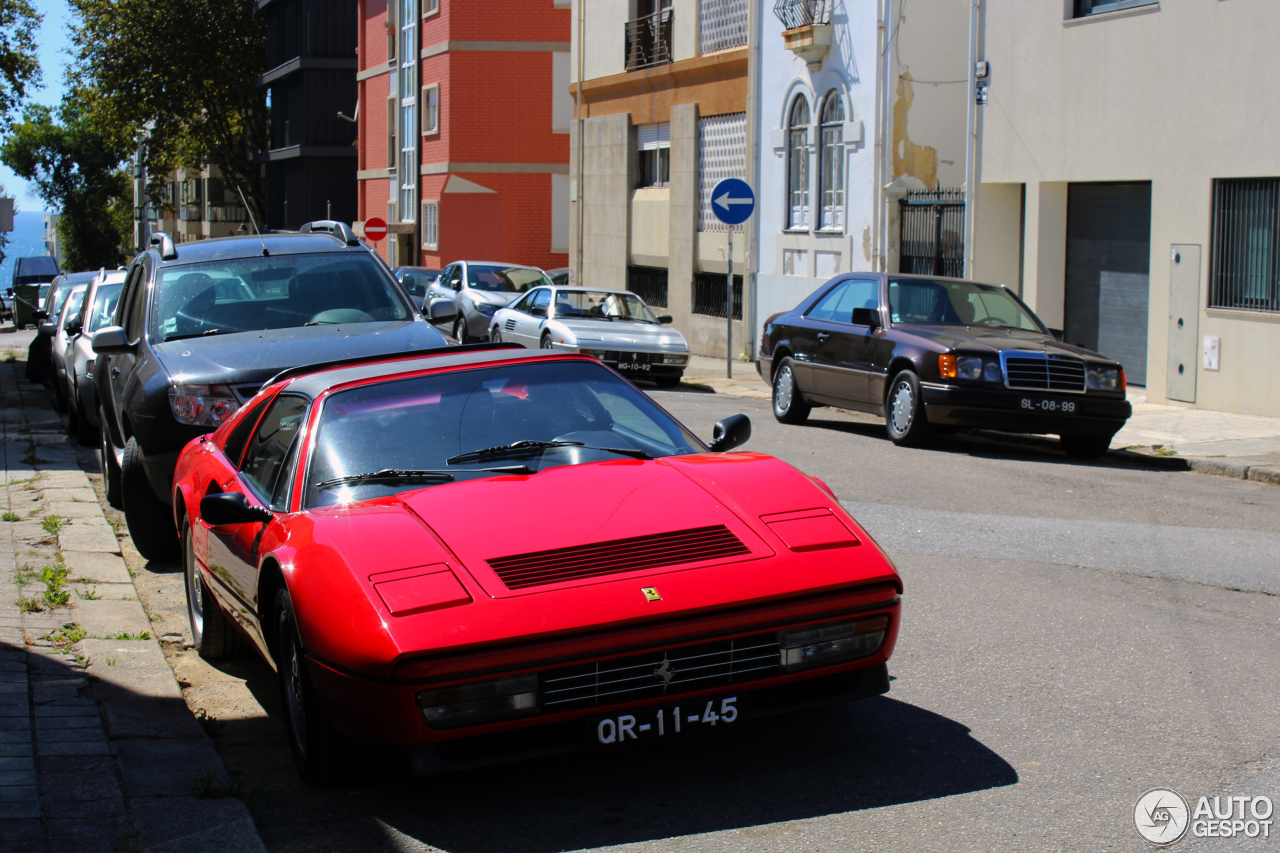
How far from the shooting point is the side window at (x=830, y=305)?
50.4 ft

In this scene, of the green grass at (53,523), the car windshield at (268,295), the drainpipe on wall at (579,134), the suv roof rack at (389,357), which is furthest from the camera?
the drainpipe on wall at (579,134)

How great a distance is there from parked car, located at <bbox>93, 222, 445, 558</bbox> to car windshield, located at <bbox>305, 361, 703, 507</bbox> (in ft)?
8.26

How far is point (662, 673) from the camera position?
4.24 m

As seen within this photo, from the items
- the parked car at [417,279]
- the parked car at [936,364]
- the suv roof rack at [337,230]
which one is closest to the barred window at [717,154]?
the parked car at [417,279]

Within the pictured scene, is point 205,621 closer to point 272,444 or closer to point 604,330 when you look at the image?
point 272,444

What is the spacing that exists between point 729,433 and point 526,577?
5.55ft

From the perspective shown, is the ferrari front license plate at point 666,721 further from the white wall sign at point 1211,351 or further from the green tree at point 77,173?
the green tree at point 77,173

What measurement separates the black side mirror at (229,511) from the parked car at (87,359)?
8.61 meters

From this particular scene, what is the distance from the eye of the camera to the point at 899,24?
21859 mm

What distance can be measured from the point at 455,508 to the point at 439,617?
62 centimetres

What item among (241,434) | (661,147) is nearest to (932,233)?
(661,147)

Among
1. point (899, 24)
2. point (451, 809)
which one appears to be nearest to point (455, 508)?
point (451, 809)

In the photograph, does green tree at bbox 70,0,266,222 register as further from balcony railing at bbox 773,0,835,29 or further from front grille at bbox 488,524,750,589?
front grille at bbox 488,524,750,589

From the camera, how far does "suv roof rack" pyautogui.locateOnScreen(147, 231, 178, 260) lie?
32.1 feet
